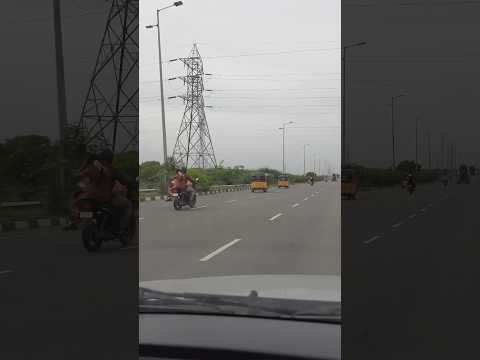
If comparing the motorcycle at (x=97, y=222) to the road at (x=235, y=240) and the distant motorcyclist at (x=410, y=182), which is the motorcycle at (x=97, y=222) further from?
the distant motorcyclist at (x=410, y=182)

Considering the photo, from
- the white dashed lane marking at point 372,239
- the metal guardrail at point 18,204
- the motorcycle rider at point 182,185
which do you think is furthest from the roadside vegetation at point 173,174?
the metal guardrail at point 18,204

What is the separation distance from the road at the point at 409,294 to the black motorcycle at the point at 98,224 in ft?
10.9

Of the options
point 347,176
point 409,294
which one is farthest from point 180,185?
point 347,176

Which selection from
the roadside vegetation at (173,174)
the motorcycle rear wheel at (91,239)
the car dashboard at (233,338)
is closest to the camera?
the car dashboard at (233,338)

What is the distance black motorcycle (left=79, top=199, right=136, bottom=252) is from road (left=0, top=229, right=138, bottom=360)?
8.0 inches

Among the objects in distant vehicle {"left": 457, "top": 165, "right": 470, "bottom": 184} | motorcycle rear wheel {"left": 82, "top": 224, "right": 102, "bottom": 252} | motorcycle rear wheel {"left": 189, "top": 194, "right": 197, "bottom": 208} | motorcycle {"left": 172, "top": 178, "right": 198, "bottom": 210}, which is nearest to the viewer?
motorcycle rear wheel {"left": 82, "top": 224, "right": 102, "bottom": 252}

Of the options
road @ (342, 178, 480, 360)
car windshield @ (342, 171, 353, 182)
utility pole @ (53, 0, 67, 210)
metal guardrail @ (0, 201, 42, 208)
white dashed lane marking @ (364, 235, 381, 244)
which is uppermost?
utility pole @ (53, 0, 67, 210)

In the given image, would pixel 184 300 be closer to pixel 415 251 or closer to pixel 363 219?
pixel 415 251

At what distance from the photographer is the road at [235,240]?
6984 mm

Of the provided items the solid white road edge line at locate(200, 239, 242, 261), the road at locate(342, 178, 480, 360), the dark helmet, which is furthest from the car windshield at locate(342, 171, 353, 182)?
the dark helmet

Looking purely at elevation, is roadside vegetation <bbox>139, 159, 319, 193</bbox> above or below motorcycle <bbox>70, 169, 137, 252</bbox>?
above

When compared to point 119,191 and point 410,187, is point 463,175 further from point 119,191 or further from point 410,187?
point 119,191

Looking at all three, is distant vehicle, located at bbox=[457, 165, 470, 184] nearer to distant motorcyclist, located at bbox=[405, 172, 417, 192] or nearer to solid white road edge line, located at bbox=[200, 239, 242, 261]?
distant motorcyclist, located at bbox=[405, 172, 417, 192]

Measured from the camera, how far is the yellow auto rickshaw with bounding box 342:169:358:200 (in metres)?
25.5
